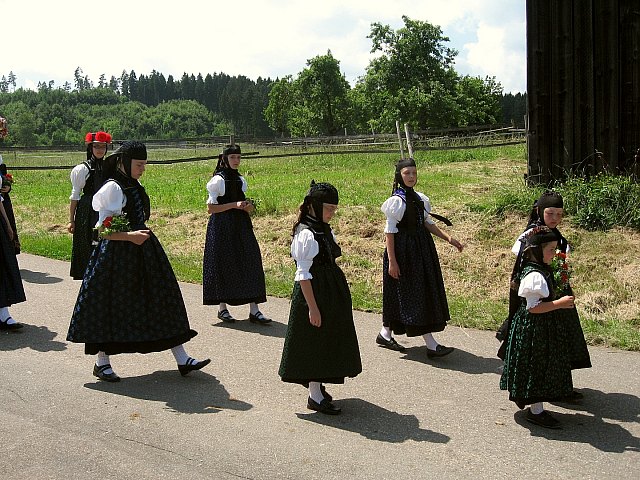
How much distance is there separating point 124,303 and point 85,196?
3.33m

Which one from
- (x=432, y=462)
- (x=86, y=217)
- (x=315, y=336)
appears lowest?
(x=432, y=462)

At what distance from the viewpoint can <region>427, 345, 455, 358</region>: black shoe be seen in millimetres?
7230

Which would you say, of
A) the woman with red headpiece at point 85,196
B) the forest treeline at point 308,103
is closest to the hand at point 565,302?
the woman with red headpiece at point 85,196

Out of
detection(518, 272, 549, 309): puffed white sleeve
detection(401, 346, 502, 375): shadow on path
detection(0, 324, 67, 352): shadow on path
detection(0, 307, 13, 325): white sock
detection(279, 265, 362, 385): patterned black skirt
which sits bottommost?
detection(401, 346, 502, 375): shadow on path

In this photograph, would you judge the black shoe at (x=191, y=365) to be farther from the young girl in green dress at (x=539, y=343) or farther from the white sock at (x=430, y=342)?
the young girl in green dress at (x=539, y=343)

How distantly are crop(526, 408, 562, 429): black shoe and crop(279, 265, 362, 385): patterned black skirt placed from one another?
4.34ft

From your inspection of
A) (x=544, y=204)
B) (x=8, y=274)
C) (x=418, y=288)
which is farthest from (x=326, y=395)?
(x=8, y=274)

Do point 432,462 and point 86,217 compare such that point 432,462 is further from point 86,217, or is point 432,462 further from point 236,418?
point 86,217

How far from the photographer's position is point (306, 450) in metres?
5.15

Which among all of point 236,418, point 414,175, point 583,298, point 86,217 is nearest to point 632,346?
point 583,298

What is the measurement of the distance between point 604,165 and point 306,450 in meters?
8.42

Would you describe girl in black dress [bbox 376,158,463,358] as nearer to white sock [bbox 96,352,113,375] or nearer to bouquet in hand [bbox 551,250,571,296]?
bouquet in hand [bbox 551,250,571,296]

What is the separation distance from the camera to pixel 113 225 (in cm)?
626

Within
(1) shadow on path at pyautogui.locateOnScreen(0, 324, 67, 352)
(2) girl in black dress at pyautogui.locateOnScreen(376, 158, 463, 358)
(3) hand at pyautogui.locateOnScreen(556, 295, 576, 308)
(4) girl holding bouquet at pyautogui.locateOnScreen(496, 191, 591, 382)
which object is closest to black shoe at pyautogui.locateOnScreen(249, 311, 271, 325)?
(2) girl in black dress at pyautogui.locateOnScreen(376, 158, 463, 358)
